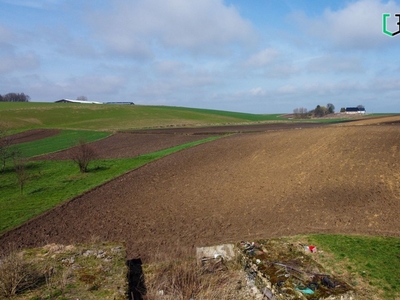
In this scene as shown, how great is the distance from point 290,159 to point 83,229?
15.8 m

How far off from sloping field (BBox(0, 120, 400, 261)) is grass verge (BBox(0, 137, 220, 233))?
1.25m

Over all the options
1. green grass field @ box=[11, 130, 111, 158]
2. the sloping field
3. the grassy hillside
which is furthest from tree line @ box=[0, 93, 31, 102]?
the sloping field

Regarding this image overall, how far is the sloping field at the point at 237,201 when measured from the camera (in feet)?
44.8

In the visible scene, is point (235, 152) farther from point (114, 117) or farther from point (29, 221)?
point (114, 117)

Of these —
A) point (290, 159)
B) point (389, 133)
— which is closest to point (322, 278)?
point (290, 159)

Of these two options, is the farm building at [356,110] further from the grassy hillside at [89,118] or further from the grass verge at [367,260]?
the grass verge at [367,260]

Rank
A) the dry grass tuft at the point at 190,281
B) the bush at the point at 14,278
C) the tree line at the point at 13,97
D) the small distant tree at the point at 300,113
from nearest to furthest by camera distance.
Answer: the bush at the point at 14,278 → the dry grass tuft at the point at 190,281 → the small distant tree at the point at 300,113 → the tree line at the point at 13,97

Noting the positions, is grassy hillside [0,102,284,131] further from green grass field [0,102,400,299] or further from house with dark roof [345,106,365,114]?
house with dark roof [345,106,365,114]

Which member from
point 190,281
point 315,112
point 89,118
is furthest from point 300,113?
point 190,281

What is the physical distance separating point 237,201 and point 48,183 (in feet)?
49.1

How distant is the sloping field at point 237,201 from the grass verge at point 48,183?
1254 mm

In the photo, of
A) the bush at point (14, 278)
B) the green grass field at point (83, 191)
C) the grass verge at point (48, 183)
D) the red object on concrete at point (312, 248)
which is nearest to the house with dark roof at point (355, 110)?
the green grass field at point (83, 191)

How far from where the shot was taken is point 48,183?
24000 millimetres

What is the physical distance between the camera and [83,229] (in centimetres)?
1482
